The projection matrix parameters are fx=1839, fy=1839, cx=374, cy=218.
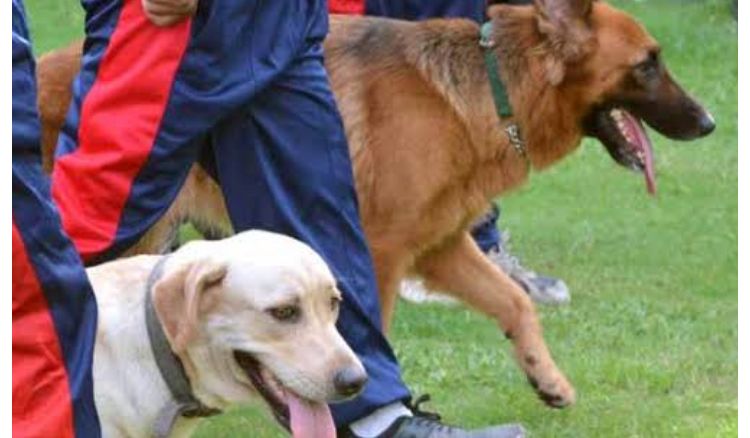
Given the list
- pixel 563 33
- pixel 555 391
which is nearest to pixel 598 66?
pixel 563 33

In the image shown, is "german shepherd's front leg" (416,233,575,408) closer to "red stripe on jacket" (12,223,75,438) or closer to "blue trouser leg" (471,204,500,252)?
"blue trouser leg" (471,204,500,252)

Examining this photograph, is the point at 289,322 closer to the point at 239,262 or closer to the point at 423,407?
Result: the point at 239,262

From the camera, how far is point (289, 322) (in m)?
3.92

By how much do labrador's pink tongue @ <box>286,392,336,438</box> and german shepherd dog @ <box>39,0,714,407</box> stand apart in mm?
1466

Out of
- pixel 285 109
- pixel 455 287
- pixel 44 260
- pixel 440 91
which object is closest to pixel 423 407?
pixel 455 287

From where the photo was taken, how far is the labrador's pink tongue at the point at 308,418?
399 centimetres

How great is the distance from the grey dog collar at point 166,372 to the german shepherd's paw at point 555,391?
1770 millimetres

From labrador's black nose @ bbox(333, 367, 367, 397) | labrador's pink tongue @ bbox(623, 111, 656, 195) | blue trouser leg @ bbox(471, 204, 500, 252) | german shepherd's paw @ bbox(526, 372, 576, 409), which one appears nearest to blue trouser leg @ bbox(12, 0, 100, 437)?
labrador's black nose @ bbox(333, 367, 367, 397)

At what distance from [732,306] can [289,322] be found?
12.1 ft

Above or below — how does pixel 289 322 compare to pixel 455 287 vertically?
above

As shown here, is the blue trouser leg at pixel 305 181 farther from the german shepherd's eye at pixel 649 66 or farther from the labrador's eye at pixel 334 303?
Result: the german shepherd's eye at pixel 649 66

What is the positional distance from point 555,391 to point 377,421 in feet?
3.04

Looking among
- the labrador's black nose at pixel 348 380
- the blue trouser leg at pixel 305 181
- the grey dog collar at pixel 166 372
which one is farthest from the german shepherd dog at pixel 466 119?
the labrador's black nose at pixel 348 380

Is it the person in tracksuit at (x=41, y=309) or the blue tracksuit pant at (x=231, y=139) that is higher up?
the person in tracksuit at (x=41, y=309)
